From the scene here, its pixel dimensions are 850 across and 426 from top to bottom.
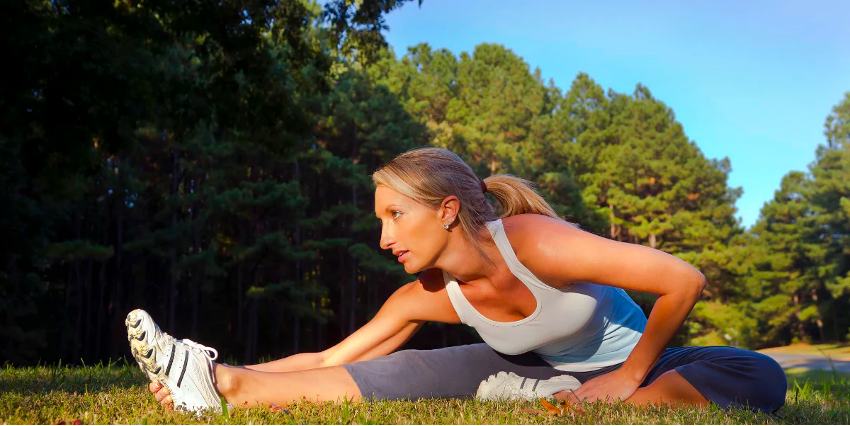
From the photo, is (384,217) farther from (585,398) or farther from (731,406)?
(731,406)

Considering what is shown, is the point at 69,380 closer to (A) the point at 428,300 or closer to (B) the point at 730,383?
(A) the point at 428,300

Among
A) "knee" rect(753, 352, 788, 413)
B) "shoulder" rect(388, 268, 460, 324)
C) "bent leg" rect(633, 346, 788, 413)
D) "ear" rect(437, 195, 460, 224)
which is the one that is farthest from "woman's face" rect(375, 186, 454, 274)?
"knee" rect(753, 352, 788, 413)

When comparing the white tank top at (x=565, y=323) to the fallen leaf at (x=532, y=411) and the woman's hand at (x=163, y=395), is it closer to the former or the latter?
the fallen leaf at (x=532, y=411)

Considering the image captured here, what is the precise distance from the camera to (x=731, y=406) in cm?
253

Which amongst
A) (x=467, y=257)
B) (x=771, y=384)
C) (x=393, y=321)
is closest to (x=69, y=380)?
(x=393, y=321)

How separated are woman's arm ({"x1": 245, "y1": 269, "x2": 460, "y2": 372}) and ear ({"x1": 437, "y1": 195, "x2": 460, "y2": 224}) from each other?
443 mm

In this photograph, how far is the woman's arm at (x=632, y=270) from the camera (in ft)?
8.14

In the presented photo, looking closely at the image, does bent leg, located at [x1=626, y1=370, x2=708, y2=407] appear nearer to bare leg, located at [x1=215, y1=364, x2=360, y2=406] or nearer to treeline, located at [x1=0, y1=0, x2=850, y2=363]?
bare leg, located at [x1=215, y1=364, x2=360, y2=406]

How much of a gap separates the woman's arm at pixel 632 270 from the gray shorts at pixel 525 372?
0.29 m

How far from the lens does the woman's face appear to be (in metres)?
2.73

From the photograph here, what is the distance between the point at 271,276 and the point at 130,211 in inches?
202

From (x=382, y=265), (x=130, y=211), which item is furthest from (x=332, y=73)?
(x=130, y=211)

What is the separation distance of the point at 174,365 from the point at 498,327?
1256 mm

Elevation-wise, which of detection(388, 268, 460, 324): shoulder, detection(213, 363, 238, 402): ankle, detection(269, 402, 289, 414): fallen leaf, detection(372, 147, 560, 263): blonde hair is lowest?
detection(269, 402, 289, 414): fallen leaf
